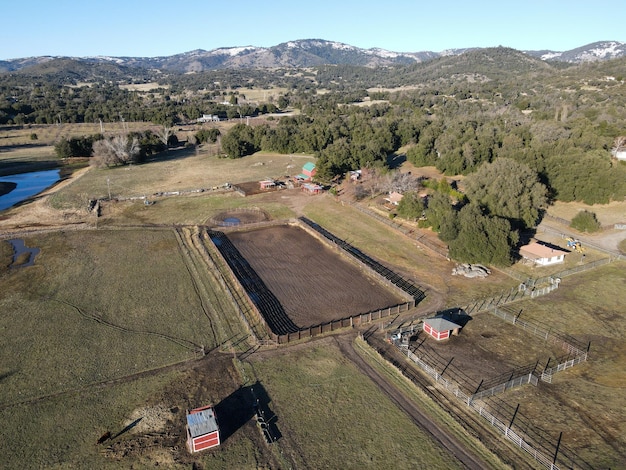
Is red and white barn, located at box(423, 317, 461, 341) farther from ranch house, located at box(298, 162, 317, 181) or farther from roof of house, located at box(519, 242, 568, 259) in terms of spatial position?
ranch house, located at box(298, 162, 317, 181)

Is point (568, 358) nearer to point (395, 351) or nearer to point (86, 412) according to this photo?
point (395, 351)

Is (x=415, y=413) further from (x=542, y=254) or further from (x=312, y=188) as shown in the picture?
(x=312, y=188)

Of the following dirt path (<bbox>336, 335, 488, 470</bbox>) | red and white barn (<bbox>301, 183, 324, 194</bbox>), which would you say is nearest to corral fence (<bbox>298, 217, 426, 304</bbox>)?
dirt path (<bbox>336, 335, 488, 470</bbox>)

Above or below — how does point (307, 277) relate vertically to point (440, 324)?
below

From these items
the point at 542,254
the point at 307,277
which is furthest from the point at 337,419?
the point at 542,254

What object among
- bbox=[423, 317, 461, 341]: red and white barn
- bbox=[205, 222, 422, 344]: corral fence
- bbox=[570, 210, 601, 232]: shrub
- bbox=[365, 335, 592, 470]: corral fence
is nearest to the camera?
bbox=[365, 335, 592, 470]: corral fence
